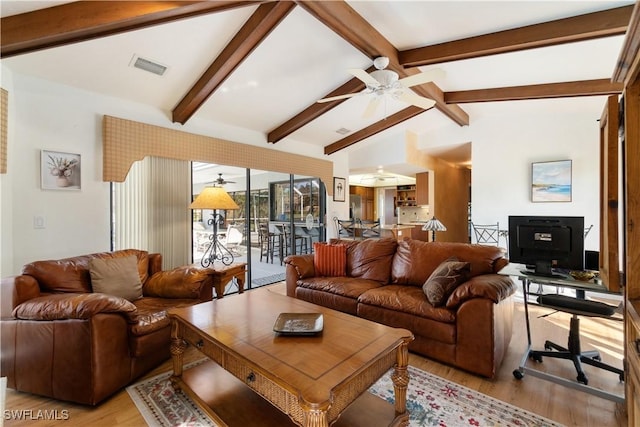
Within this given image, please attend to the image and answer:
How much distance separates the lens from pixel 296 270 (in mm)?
3473

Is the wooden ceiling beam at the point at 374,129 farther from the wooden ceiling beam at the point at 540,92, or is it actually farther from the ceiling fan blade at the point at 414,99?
the ceiling fan blade at the point at 414,99

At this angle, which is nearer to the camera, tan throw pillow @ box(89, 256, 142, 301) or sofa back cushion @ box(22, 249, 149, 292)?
sofa back cushion @ box(22, 249, 149, 292)

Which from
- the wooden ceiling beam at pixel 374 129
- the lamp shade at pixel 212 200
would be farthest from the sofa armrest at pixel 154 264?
the wooden ceiling beam at pixel 374 129

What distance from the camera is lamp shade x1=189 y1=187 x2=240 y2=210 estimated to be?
3416mm

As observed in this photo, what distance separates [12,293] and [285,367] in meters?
1.98

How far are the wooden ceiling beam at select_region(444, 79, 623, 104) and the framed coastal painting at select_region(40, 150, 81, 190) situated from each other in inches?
198

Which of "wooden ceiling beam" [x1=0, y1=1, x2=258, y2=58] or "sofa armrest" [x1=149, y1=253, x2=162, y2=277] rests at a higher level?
"wooden ceiling beam" [x1=0, y1=1, x2=258, y2=58]

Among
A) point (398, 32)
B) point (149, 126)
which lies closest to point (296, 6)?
point (398, 32)

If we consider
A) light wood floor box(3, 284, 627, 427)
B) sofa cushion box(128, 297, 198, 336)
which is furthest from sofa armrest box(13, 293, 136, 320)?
light wood floor box(3, 284, 627, 427)

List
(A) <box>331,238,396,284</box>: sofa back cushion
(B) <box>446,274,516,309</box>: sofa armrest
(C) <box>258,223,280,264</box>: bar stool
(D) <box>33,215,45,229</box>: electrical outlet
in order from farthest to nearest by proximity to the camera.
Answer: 1. (C) <box>258,223,280,264</box>: bar stool
2. (A) <box>331,238,396,284</box>: sofa back cushion
3. (D) <box>33,215,45,229</box>: electrical outlet
4. (B) <box>446,274,516,309</box>: sofa armrest

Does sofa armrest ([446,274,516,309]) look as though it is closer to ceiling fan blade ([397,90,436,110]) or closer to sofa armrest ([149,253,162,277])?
ceiling fan blade ([397,90,436,110])

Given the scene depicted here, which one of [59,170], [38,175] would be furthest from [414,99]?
[38,175]

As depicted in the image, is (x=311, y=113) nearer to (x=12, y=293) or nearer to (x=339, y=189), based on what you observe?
(x=339, y=189)

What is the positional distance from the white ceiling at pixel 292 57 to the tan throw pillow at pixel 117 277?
1917 millimetres
